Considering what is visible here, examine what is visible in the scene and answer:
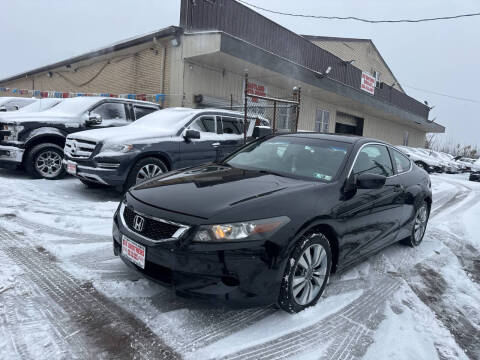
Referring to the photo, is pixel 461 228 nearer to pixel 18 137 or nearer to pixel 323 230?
pixel 323 230

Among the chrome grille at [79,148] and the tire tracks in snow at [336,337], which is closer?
the tire tracks in snow at [336,337]

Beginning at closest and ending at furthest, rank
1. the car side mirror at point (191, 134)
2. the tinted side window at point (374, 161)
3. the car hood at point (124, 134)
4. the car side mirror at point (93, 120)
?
the tinted side window at point (374, 161)
the car hood at point (124, 134)
the car side mirror at point (191, 134)
the car side mirror at point (93, 120)

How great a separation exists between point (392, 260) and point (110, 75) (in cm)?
1318

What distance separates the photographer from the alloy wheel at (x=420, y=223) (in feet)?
15.4

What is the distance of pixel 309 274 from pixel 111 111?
21.8ft

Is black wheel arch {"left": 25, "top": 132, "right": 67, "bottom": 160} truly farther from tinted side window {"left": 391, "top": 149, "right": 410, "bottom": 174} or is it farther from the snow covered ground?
tinted side window {"left": 391, "top": 149, "right": 410, "bottom": 174}

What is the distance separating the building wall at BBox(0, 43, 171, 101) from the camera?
38.2 ft

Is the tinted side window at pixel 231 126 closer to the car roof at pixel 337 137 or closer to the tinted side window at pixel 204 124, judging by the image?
the tinted side window at pixel 204 124

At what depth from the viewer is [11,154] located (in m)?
6.72

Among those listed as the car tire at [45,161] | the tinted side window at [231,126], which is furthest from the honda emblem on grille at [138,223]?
the car tire at [45,161]

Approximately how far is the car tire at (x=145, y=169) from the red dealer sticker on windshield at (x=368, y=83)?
15250mm

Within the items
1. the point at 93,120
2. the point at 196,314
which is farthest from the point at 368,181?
the point at 93,120

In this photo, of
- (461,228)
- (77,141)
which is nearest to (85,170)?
(77,141)

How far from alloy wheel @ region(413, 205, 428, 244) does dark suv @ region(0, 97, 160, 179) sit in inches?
247
